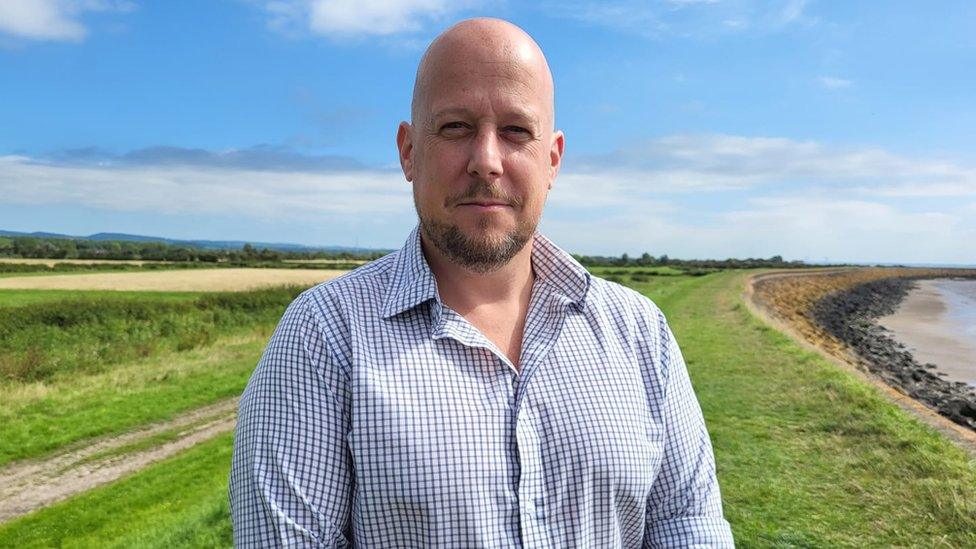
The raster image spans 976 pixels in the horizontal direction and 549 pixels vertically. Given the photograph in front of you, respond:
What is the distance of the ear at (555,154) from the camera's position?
223cm

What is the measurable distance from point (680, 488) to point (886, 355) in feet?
120

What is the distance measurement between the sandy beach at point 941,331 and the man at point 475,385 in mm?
30733

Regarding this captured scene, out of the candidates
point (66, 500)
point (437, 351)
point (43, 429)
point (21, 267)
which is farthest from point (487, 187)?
point (21, 267)

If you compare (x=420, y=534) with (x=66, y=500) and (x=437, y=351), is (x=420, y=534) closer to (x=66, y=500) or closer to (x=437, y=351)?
(x=437, y=351)

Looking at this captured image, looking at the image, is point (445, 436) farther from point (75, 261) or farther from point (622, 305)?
point (75, 261)

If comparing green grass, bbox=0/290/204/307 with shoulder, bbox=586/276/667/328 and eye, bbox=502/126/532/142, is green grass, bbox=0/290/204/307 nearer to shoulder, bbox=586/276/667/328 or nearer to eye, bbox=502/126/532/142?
shoulder, bbox=586/276/667/328

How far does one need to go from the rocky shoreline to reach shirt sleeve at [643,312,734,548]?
18.8 meters

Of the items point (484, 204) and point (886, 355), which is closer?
point (484, 204)

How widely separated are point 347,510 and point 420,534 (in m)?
0.20

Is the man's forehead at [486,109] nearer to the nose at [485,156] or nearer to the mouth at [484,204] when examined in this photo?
the nose at [485,156]

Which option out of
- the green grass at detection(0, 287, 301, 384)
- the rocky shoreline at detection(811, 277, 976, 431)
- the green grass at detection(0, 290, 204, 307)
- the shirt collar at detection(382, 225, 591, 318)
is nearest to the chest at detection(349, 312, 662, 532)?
the shirt collar at detection(382, 225, 591, 318)

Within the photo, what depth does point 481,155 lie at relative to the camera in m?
1.95

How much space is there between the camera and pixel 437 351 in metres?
1.93

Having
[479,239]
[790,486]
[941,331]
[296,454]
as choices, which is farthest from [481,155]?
[941,331]
